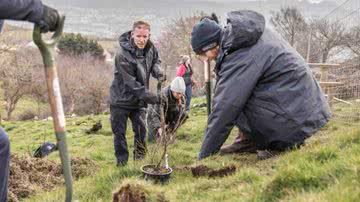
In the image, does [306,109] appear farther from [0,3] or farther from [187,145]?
[187,145]

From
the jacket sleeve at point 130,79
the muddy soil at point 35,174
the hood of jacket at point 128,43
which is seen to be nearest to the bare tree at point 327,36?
the hood of jacket at point 128,43

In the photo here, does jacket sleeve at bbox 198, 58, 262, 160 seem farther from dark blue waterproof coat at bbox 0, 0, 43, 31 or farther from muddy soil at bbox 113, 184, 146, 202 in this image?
dark blue waterproof coat at bbox 0, 0, 43, 31

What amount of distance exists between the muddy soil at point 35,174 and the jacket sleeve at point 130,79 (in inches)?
74.3

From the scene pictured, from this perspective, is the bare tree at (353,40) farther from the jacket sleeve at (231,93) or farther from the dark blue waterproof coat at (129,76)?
the jacket sleeve at (231,93)

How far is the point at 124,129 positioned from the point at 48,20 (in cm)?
452

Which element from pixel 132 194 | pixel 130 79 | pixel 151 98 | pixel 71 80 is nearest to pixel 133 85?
pixel 130 79

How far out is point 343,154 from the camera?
400 cm

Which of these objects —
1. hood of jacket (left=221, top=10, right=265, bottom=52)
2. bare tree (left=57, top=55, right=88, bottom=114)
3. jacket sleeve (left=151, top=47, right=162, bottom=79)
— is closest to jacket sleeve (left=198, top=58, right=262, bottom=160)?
hood of jacket (left=221, top=10, right=265, bottom=52)

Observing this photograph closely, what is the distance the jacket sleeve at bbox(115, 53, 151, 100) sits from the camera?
684cm

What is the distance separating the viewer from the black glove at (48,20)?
2.82 metres

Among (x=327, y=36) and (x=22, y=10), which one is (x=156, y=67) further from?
(x=327, y=36)

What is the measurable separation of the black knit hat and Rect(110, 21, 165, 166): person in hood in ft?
5.93

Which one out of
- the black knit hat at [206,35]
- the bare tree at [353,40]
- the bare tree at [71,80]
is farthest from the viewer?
the bare tree at [71,80]

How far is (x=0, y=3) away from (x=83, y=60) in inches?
2070
